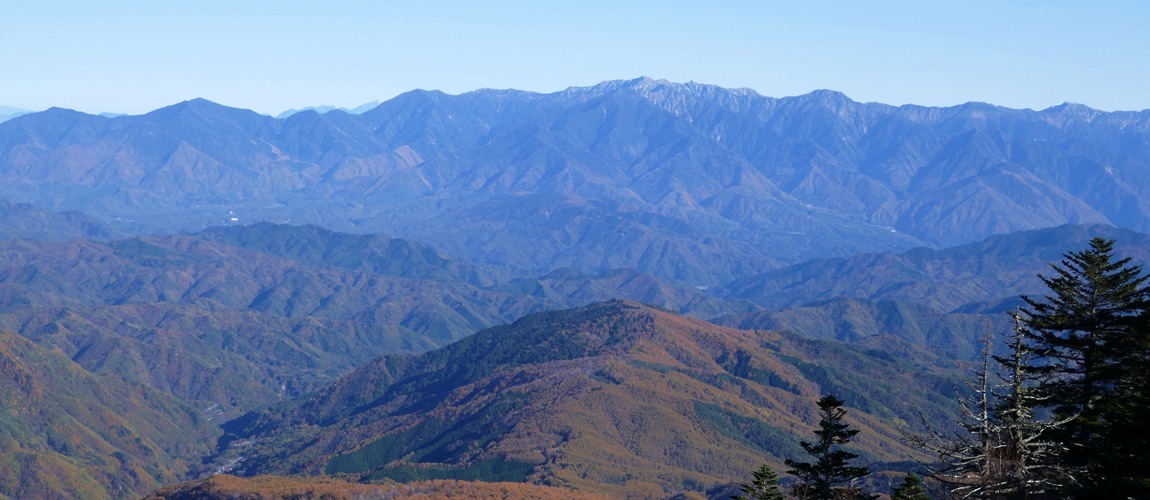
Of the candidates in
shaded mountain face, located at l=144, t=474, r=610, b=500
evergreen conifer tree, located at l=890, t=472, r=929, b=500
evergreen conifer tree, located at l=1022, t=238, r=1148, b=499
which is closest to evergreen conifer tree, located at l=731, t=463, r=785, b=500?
evergreen conifer tree, located at l=890, t=472, r=929, b=500

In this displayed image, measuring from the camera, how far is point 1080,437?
46.0 meters

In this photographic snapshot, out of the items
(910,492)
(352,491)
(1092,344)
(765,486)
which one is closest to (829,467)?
(910,492)

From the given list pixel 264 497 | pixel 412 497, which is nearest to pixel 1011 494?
pixel 412 497

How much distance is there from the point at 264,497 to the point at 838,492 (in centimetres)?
14855

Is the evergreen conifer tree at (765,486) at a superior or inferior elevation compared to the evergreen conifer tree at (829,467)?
inferior

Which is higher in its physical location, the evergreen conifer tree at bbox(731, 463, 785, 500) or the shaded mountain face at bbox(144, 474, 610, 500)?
the evergreen conifer tree at bbox(731, 463, 785, 500)

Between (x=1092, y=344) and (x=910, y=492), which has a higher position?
(x=1092, y=344)

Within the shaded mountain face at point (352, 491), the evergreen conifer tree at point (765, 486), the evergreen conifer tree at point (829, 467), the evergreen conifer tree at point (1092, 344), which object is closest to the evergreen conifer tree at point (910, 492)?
the evergreen conifer tree at point (829, 467)

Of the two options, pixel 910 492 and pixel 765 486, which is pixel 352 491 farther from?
pixel 910 492

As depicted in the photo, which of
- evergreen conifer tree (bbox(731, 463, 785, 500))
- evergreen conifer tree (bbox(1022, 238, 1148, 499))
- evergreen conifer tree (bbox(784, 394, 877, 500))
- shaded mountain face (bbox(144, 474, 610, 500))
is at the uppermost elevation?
evergreen conifer tree (bbox(1022, 238, 1148, 499))

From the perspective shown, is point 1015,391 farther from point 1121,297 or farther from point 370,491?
point 370,491

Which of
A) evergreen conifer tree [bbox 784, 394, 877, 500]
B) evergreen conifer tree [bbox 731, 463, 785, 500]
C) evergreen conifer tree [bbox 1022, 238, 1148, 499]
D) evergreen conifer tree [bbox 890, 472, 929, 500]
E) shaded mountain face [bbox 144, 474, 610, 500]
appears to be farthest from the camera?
shaded mountain face [bbox 144, 474, 610, 500]

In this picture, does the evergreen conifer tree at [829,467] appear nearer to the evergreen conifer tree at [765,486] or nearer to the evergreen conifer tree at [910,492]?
the evergreen conifer tree at [910,492]

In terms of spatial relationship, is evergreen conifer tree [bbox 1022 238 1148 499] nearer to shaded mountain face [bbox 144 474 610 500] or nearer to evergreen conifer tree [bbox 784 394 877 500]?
evergreen conifer tree [bbox 784 394 877 500]
